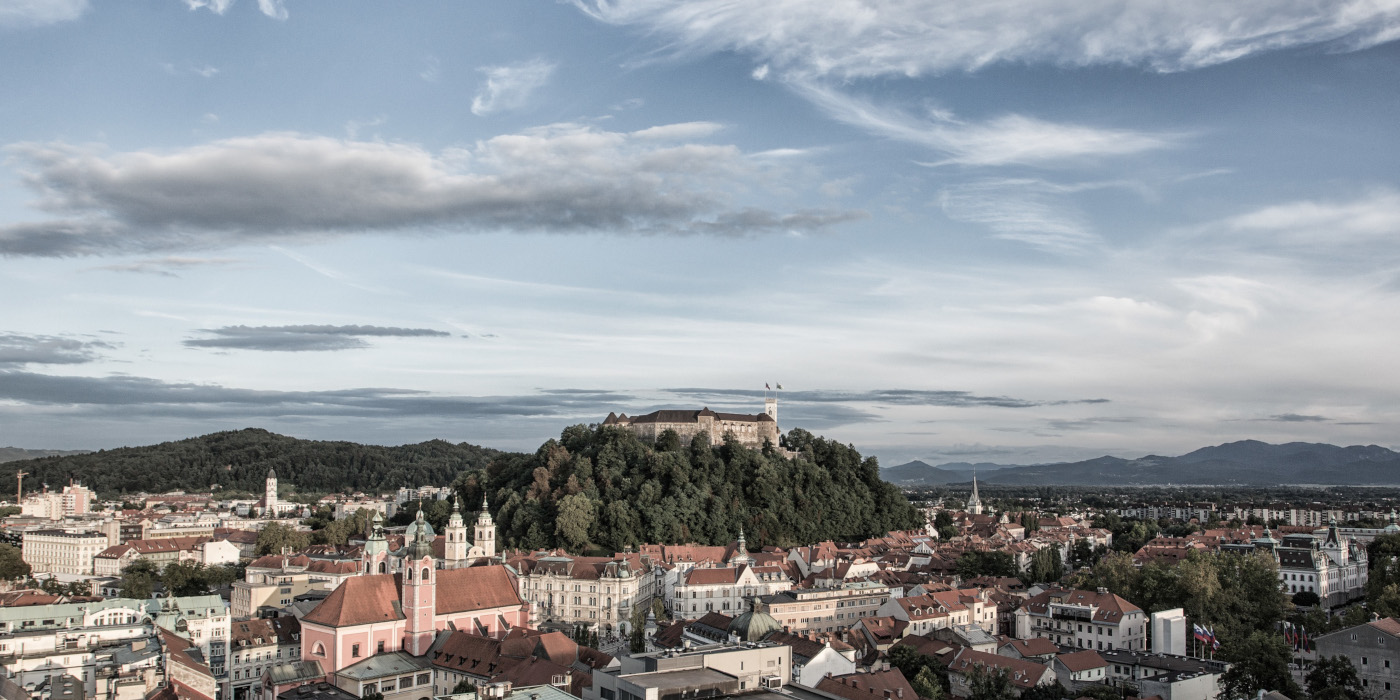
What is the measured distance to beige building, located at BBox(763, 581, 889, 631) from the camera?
6088 cm

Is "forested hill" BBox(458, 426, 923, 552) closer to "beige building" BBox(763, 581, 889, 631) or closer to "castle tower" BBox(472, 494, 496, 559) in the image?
"castle tower" BBox(472, 494, 496, 559)

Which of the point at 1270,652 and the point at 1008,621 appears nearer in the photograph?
the point at 1270,652

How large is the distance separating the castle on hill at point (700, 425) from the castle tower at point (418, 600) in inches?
1984

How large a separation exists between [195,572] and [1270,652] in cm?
7114

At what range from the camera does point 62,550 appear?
100 meters

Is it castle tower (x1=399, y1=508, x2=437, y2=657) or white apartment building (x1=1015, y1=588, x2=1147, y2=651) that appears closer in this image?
castle tower (x1=399, y1=508, x2=437, y2=657)

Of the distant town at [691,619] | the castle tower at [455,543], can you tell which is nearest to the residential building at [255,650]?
the distant town at [691,619]

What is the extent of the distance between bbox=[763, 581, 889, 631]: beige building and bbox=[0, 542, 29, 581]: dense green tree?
181ft

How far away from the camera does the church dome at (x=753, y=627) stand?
49.6m

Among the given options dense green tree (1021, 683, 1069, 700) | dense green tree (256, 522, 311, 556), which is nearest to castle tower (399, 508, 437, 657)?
dense green tree (1021, 683, 1069, 700)

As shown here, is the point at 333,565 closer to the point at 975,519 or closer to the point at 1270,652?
the point at 1270,652

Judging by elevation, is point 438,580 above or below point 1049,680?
above

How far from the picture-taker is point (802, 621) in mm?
61281

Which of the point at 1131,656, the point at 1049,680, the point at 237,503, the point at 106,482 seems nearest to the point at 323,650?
the point at 1049,680
